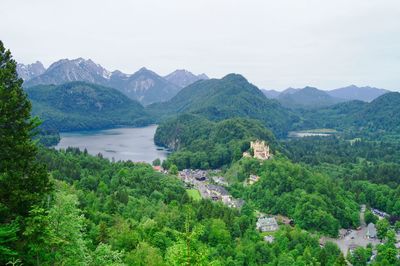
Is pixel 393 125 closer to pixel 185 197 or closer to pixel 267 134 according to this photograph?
pixel 267 134

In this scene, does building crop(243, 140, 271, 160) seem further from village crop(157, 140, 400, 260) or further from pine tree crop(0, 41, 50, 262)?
pine tree crop(0, 41, 50, 262)

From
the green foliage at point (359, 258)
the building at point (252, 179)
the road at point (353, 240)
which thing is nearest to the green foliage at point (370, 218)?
the road at point (353, 240)

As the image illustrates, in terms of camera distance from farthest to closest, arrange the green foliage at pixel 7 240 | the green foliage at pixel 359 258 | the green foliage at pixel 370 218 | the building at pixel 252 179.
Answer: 1. the building at pixel 252 179
2. the green foliage at pixel 370 218
3. the green foliage at pixel 359 258
4. the green foliage at pixel 7 240

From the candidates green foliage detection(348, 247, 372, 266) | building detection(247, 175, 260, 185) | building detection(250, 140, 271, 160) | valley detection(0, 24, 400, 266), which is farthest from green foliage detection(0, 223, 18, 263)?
building detection(250, 140, 271, 160)

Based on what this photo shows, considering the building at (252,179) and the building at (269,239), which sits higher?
the building at (252,179)

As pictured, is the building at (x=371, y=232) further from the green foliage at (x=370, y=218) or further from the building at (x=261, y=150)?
the building at (x=261, y=150)

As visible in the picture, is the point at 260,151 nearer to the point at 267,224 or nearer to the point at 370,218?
the point at 370,218
